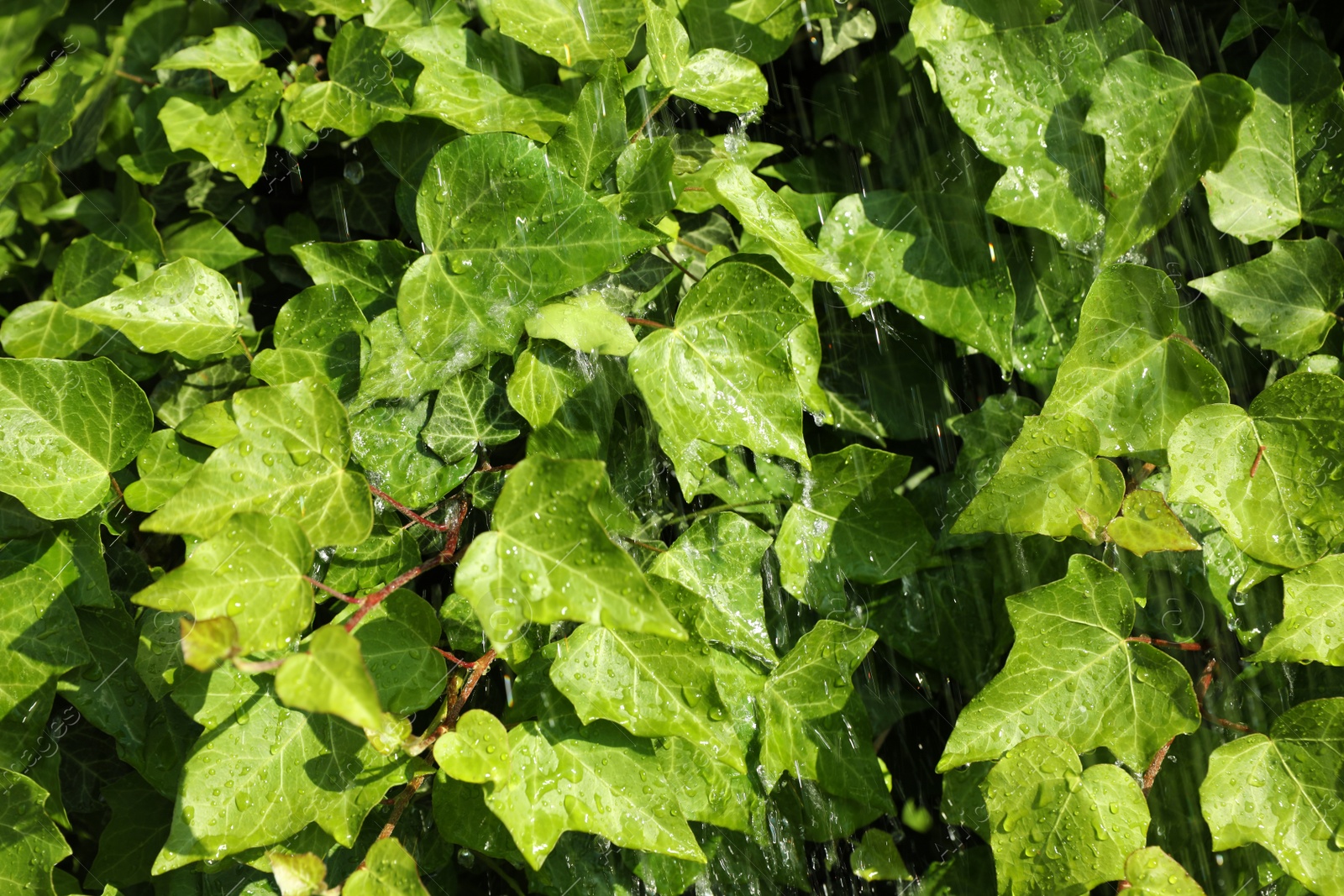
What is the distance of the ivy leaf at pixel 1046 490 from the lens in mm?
1027

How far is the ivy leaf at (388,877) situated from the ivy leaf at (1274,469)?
3.11ft

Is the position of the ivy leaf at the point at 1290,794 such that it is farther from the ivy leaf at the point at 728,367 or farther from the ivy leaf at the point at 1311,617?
the ivy leaf at the point at 728,367

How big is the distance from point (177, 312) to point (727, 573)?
0.81 meters

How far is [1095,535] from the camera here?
40.8 inches

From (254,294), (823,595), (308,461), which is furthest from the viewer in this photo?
(254,294)

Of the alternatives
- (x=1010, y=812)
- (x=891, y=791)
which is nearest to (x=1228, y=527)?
(x=1010, y=812)

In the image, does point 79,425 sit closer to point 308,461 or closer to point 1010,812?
point 308,461

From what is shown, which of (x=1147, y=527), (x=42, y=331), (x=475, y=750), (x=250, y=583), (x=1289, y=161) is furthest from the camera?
(x=42, y=331)

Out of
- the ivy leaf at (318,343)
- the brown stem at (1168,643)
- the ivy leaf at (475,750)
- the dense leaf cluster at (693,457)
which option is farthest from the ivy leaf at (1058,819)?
the ivy leaf at (318,343)

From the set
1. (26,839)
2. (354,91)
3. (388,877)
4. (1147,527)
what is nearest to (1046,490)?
(1147,527)

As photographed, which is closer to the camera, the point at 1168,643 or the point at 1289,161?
the point at 1168,643

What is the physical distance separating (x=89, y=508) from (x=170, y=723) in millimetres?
305

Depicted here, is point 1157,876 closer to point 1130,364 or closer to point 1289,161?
point 1130,364

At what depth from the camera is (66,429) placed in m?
1.16
